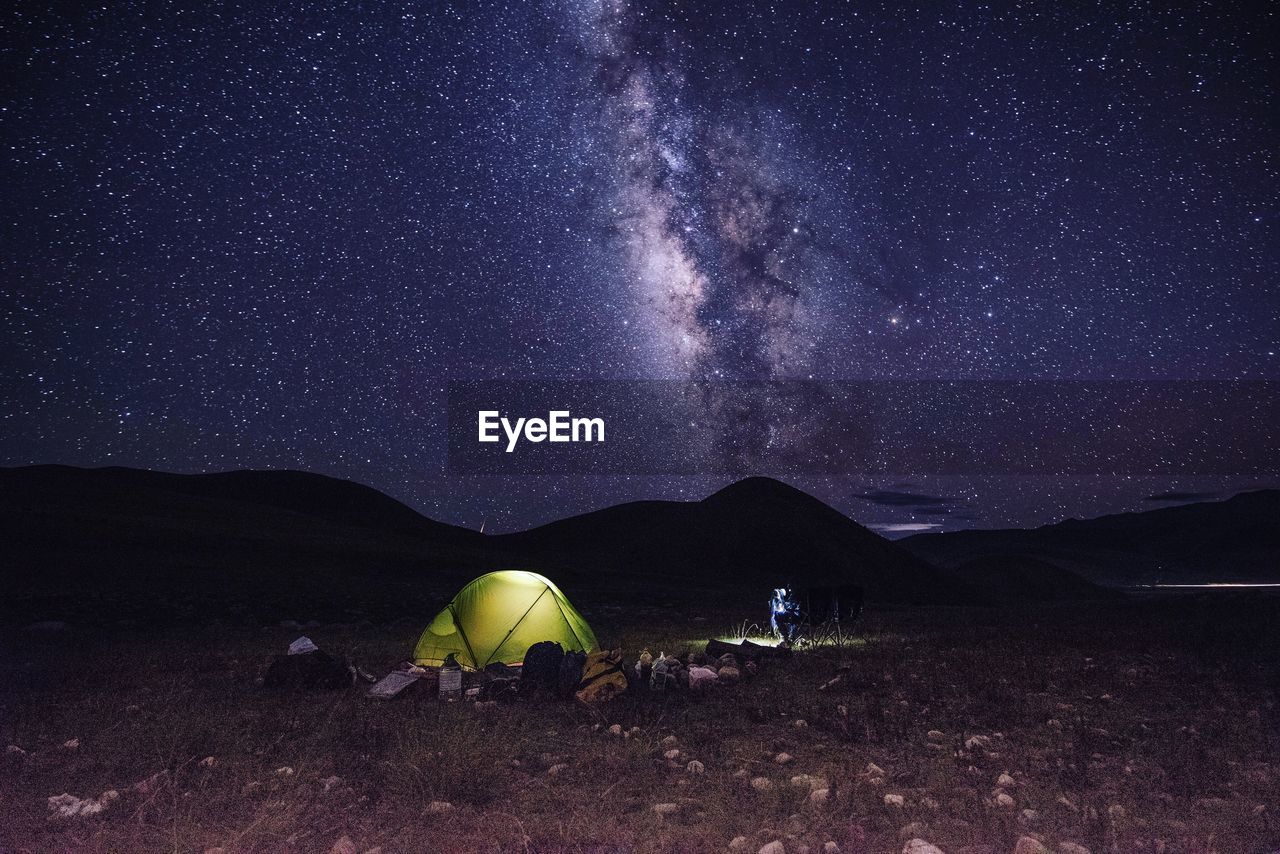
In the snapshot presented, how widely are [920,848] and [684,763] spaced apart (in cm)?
311

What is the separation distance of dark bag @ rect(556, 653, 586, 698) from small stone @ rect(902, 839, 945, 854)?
680cm

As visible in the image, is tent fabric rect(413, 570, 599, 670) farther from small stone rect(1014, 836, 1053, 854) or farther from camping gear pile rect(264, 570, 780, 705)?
small stone rect(1014, 836, 1053, 854)

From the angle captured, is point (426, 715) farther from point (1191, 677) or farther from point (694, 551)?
point (694, 551)

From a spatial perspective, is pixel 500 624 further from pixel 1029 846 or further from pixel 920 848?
pixel 1029 846

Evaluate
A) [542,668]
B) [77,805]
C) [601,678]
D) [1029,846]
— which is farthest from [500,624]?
[1029,846]

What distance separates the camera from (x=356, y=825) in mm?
6016

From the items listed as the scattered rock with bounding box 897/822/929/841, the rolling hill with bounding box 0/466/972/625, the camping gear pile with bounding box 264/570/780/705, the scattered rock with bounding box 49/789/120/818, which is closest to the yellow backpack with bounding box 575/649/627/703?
the camping gear pile with bounding box 264/570/780/705

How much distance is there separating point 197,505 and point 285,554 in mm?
33275

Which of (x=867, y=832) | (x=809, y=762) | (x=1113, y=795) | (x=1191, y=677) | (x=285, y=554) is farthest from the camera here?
(x=285, y=554)

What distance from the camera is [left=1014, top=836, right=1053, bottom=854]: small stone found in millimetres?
5140

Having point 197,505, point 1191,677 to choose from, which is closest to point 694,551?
point 197,505

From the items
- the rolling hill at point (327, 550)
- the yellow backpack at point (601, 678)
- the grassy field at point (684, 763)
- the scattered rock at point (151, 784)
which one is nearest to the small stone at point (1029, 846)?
the grassy field at point (684, 763)

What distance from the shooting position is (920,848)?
516 centimetres

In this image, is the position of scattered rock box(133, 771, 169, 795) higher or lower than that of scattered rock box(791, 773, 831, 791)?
higher
